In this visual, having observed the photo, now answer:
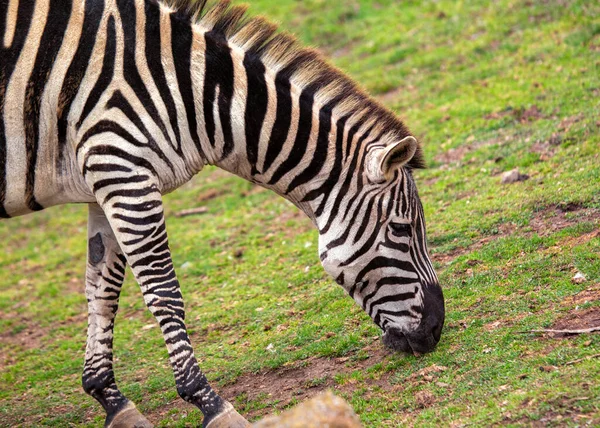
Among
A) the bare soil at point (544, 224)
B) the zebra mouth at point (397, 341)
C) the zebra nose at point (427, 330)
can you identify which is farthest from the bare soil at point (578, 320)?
the bare soil at point (544, 224)

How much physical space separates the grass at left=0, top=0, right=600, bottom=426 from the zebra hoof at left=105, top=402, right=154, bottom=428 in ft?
0.69

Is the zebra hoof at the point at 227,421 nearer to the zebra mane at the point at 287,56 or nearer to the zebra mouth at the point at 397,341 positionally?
the zebra mouth at the point at 397,341

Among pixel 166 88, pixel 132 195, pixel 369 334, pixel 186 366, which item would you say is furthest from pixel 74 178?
pixel 369 334

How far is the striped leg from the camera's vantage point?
24.7 feet

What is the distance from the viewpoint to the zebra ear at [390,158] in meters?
6.53

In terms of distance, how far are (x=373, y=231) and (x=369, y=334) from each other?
140 cm

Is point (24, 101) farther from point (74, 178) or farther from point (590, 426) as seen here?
point (590, 426)

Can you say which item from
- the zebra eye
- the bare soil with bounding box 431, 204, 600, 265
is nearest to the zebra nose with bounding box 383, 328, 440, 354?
the zebra eye

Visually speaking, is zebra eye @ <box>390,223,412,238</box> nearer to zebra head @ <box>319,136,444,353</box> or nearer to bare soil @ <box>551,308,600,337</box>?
zebra head @ <box>319,136,444,353</box>

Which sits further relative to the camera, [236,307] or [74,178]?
[236,307]

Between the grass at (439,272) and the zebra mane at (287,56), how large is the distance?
1880mm

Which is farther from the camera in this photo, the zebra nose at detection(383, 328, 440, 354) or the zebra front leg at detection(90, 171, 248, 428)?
the zebra nose at detection(383, 328, 440, 354)

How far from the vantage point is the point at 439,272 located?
877cm

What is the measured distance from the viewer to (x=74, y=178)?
7012 millimetres
